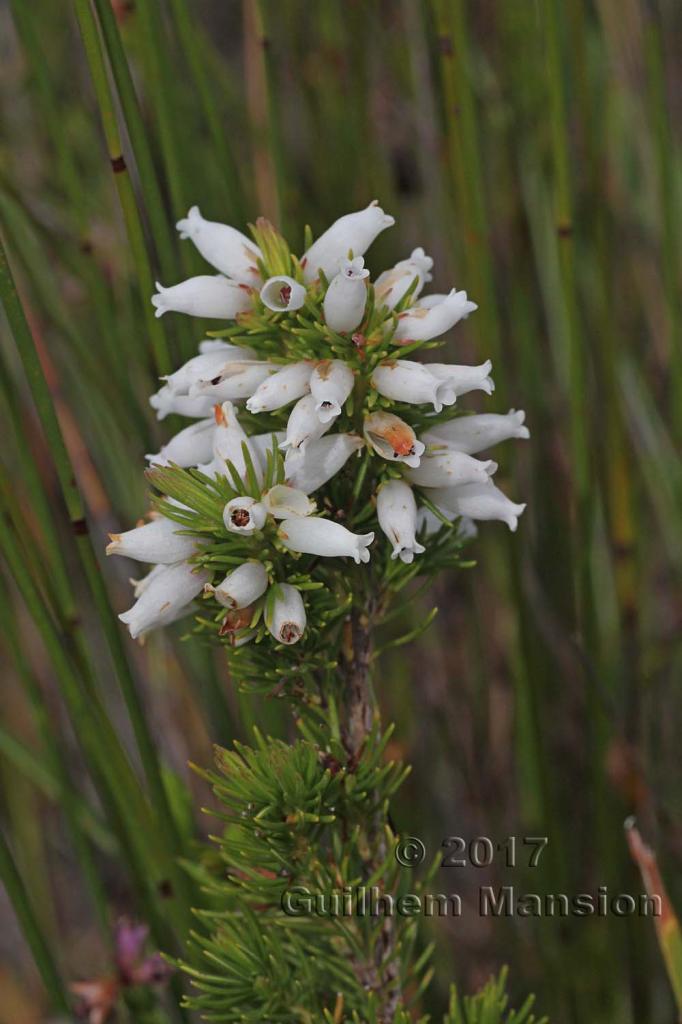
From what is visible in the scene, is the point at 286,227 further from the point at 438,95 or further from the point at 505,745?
the point at 505,745

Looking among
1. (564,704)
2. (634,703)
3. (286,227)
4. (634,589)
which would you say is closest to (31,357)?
(286,227)

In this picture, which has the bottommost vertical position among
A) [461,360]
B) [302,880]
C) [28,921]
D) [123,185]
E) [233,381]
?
[28,921]

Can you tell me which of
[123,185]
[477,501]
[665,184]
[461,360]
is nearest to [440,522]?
[477,501]

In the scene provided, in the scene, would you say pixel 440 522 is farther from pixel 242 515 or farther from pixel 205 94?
pixel 205 94

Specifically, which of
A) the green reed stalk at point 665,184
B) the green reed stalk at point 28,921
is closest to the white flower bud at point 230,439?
the green reed stalk at point 28,921

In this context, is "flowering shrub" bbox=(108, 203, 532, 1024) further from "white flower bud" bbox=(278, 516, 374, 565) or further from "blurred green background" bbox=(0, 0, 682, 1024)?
"blurred green background" bbox=(0, 0, 682, 1024)

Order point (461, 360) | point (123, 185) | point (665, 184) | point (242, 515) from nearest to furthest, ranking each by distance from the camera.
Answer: point (242, 515), point (123, 185), point (665, 184), point (461, 360)
